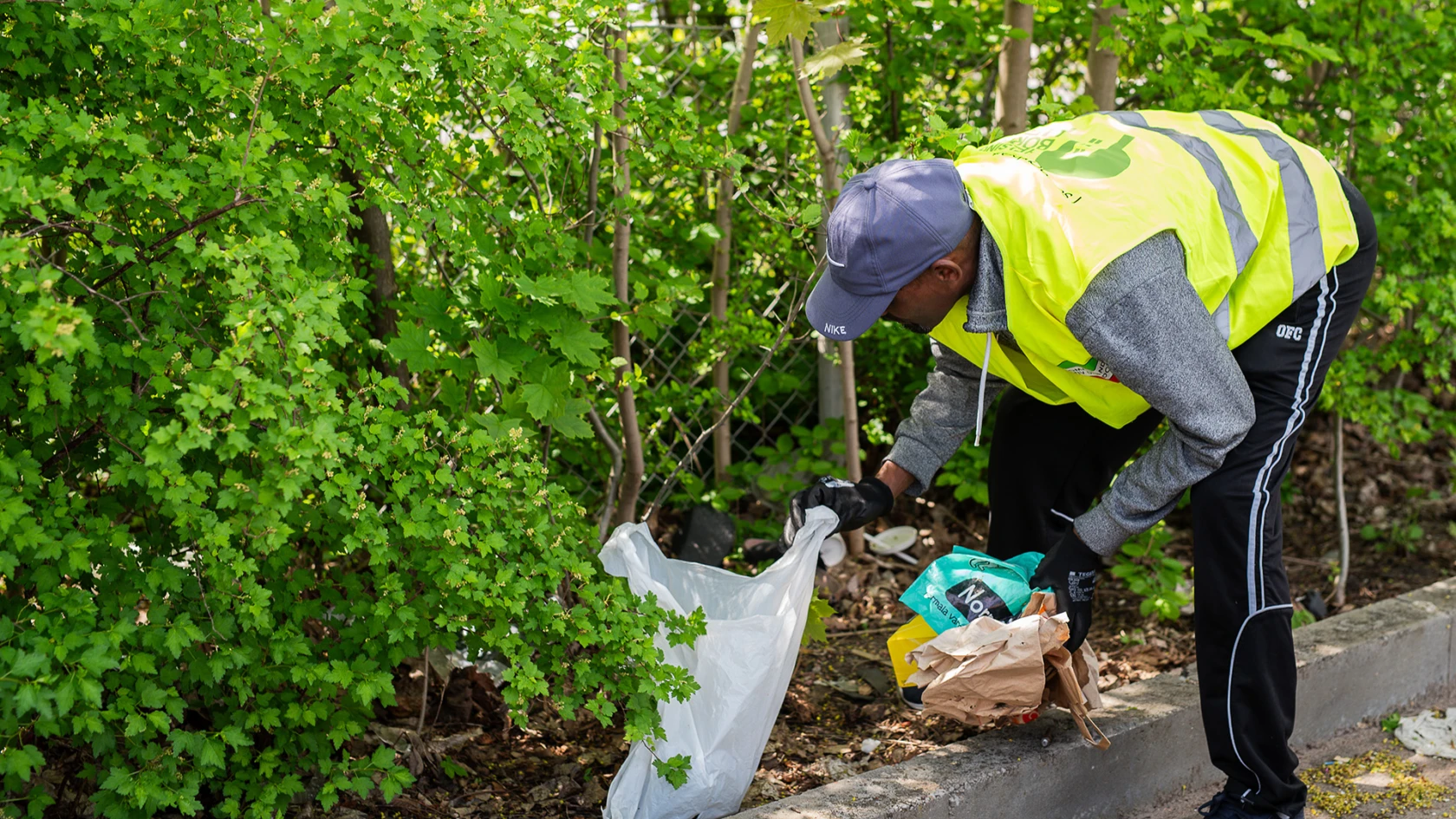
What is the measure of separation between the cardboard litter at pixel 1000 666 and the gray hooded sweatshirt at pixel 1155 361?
19cm

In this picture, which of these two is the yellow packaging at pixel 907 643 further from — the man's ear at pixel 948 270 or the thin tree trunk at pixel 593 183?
the thin tree trunk at pixel 593 183

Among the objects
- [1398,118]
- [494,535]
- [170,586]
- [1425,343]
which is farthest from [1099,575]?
[170,586]

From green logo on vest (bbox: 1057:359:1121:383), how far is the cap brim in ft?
1.26

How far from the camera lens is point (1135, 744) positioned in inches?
103

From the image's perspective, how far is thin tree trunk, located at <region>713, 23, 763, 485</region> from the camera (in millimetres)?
3170

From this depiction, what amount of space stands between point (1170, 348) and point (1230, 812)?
1027mm

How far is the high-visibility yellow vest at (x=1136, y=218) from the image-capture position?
6.45 ft

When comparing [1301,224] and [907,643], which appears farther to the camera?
[907,643]

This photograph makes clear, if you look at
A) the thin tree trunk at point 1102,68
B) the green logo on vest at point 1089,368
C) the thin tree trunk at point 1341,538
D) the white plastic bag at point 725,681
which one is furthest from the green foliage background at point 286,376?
the thin tree trunk at point 1341,538

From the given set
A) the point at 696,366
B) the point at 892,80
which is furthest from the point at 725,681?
the point at 892,80

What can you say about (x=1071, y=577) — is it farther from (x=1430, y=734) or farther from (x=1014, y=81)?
(x=1014, y=81)

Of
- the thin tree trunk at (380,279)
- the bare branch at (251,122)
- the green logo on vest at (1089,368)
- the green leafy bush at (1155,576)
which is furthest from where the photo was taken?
the green leafy bush at (1155,576)

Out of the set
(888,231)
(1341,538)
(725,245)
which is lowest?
(1341,538)

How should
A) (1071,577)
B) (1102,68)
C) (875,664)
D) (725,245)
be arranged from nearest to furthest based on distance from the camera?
(1071,577) → (875,664) → (725,245) → (1102,68)
